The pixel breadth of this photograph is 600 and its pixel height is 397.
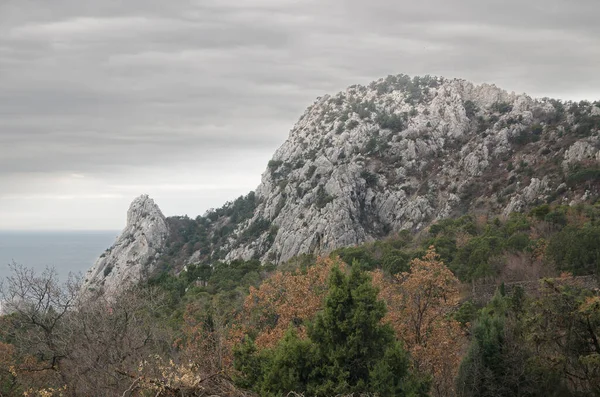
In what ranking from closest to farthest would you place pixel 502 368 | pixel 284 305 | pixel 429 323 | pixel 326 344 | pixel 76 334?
pixel 326 344 → pixel 76 334 → pixel 502 368 → pixel 284 305 → pixel 429 323

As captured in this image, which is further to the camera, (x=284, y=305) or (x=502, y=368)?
(x=284, y=305)

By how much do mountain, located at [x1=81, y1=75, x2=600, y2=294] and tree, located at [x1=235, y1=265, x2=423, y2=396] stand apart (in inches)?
1757

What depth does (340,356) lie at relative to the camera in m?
18.0

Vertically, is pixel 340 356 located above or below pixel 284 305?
below

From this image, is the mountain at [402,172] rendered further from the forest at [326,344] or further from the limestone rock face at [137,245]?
the forest at [326,344]

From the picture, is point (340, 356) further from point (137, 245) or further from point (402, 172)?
point (137, 245)

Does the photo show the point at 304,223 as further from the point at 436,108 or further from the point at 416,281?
the point at 416,281

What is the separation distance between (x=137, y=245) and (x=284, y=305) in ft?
231

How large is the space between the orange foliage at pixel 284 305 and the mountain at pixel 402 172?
127 feet

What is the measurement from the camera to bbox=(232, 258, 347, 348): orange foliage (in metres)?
24.0

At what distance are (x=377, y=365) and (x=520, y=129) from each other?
67.3 m

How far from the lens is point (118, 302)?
2206cm

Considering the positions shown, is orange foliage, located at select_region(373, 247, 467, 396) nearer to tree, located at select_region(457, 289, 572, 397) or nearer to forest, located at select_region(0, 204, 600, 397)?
forest, located at select_region(0, 204, 600, 397)

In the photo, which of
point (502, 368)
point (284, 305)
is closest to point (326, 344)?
point (284, 305)
